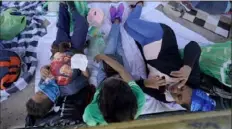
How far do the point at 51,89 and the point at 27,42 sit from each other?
17.2 inches

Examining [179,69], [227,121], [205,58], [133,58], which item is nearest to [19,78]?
[133,58]

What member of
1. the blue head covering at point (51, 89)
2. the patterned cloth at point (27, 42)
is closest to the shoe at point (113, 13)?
the patterned cloth at point (27, 42)

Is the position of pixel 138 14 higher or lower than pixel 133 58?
higher

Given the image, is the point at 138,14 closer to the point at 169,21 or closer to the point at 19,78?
the point at 169,21

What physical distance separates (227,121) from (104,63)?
806mm

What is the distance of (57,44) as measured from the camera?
1.54 meters

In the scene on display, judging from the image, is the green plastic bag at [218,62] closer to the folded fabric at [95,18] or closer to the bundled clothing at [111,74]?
the bundled clothing at [111,74]

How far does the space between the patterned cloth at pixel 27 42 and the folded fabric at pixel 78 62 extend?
31 centimetres

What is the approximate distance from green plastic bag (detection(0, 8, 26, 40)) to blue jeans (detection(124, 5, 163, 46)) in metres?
0.59

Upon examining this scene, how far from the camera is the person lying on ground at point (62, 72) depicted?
4.28ft

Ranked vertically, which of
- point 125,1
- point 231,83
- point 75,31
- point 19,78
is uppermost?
point 125,1

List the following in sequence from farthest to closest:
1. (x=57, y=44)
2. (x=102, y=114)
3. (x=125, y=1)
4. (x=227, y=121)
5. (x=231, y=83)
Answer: (x=125, y=1), (x=57, y=44), (x=231, y=83), (x=102, y=114), (x=227, y=121)

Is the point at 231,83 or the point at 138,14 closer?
the point at 231,83

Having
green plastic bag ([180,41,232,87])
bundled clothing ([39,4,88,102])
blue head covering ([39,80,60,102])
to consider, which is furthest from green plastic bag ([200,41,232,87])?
blue head covering ([39,80,60,102])
